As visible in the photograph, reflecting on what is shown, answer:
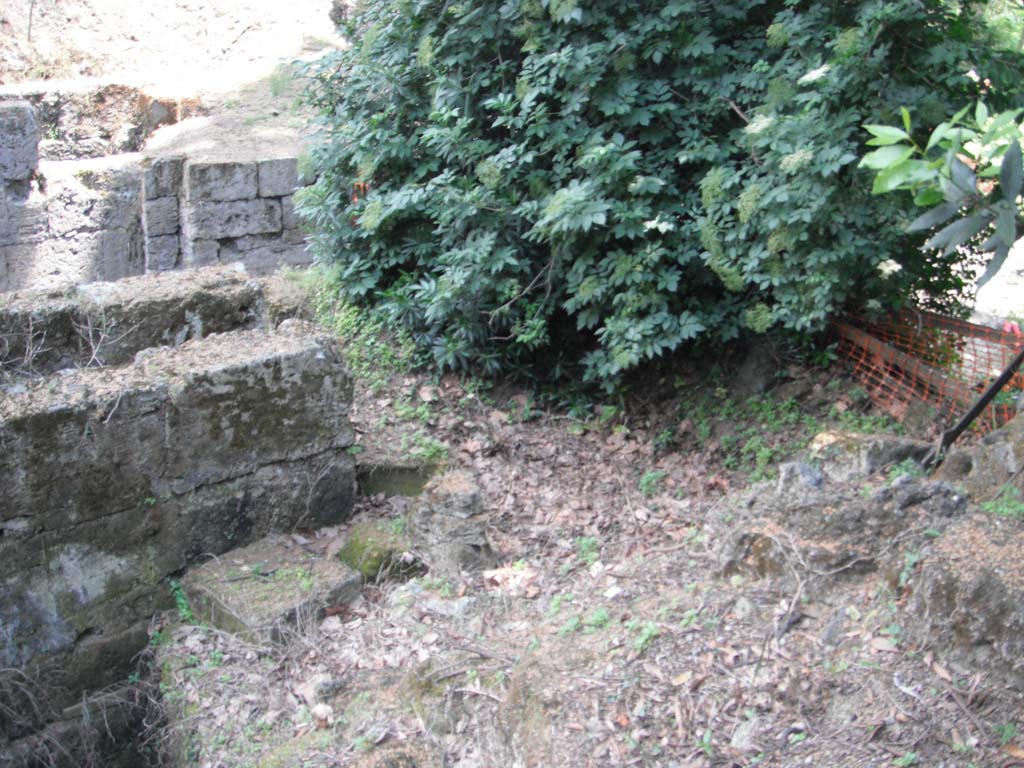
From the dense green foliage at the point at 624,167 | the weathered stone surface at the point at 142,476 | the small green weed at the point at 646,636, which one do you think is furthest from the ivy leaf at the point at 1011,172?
the weathered stone surface at the point at 142,476

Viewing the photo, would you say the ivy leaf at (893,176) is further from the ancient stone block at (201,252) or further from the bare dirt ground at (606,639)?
the ancient stone block at (201,252)

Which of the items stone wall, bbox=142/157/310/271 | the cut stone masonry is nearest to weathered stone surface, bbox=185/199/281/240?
stone wall, bbox=142/157/310/271

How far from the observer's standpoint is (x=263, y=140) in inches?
344

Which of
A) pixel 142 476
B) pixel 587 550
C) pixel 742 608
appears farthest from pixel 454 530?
pixel 742 608

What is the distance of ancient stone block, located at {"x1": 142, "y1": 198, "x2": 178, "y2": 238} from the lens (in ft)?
27.3

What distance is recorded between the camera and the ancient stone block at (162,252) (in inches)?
332

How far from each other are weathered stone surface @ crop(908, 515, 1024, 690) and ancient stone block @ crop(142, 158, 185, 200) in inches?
277

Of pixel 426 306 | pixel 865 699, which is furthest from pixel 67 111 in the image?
pixel 865 699

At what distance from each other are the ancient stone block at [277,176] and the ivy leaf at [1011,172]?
6.98 metres

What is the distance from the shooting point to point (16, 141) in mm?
7871

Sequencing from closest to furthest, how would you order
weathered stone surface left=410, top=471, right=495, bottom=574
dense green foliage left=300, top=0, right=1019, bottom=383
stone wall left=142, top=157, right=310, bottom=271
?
1. weathered stone surface left=410, top=471, right=495, bottom=574
2. dense green foliage left=300, top=0, right=1019, bottom=383
3. stone wall left=142, top=157, right=310, bottom=271

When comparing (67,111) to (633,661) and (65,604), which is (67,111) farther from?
(633,661)

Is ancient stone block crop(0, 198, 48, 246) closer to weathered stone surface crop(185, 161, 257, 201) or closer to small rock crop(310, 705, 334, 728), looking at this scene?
weathered stone surface crop(185, 161, 257, 201)

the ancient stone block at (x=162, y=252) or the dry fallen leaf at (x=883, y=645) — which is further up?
the ancient stone block at (x=162, y=252)
